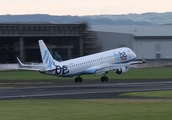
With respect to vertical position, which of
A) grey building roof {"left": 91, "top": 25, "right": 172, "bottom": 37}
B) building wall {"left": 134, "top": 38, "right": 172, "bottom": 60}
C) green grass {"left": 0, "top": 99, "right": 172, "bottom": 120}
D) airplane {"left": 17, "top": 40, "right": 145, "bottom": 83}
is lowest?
green grass {"left": 0, "top": 99, "right": 172, "bottom": 120}

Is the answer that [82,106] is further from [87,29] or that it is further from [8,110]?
[87,29]

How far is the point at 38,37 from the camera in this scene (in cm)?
11944

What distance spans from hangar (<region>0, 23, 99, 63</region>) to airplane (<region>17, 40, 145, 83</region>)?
45821 millimetres

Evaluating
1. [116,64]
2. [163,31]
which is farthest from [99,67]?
[163,31]

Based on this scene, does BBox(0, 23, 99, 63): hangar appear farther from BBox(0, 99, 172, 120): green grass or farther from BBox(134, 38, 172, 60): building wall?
BBox(0, 99, 172, 120): green grass

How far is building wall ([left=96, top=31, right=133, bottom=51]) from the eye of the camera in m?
119

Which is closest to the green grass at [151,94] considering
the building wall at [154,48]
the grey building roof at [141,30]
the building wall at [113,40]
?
the building wall at [113,40]

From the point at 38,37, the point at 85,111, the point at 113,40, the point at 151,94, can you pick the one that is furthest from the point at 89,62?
the point at 113,40

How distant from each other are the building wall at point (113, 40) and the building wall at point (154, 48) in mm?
2570

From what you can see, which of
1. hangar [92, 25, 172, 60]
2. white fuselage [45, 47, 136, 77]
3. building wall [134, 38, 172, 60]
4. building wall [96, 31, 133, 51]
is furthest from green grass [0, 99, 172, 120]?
building wall [134, 38, 172, 60]

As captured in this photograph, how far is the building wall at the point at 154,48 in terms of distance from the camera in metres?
120

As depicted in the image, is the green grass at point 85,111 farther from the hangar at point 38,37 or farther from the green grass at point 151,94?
the hangar at point 38,37

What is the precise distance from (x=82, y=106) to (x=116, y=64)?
111 feet

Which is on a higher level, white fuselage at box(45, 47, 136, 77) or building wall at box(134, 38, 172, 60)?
building wall at box(134, 38, 172, 60)
